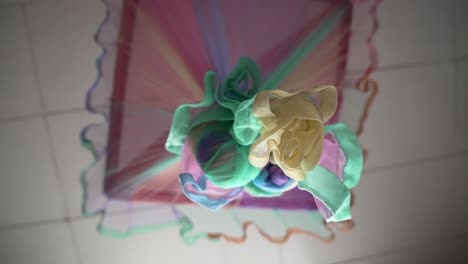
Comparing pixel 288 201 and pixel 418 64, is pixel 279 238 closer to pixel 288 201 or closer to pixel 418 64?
pixel 288 201

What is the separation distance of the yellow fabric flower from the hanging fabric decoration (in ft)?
0.16

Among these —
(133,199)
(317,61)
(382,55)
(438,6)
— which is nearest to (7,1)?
(133,199)

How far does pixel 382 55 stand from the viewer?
124cm

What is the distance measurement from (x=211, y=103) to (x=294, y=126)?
0.20m

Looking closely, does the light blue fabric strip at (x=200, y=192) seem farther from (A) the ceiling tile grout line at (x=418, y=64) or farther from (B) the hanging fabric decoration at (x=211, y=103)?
(A) the ceiling tile grout line at (x=418, y=64)

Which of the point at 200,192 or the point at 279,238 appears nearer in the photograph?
the point at 200,192

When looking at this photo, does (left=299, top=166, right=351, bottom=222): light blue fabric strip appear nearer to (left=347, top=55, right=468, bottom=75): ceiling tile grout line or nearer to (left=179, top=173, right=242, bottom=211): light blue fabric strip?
(left=179, top=173, right=242, bottom=211): light blue fabric strip

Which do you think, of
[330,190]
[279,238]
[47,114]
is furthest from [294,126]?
[47,114]

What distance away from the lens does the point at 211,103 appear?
0.70 metres

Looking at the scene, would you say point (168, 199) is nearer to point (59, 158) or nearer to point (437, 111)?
point (59, 158)

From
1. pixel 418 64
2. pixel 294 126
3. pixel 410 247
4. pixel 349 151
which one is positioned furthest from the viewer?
pixel 410 247

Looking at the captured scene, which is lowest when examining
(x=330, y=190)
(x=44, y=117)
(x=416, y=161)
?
(x=416, y=161)

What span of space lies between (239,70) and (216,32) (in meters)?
0.09

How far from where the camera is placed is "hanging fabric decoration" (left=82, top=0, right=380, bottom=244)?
2.21 ft
